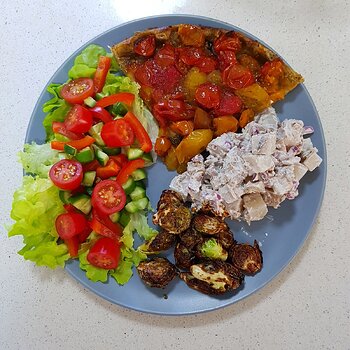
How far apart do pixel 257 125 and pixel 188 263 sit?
27.8 inches

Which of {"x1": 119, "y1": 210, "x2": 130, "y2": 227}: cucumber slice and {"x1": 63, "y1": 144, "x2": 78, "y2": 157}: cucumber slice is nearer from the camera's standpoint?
{"x1": 63, "y1": 144, "x2": 78, "y2": 157}: cucumber slice

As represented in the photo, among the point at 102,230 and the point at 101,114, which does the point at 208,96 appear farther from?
the point at 102,230

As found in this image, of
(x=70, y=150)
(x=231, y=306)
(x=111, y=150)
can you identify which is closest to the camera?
(x=70, y=150)

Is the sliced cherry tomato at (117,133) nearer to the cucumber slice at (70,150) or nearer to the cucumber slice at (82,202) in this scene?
the cucumber slice at (70,150)

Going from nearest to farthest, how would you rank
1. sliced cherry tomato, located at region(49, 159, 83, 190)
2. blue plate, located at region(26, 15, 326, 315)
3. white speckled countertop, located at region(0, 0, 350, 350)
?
sliced cherry tomato, located at region(49, 159, 83, 190), blue plate, located at region(26, 15, 326, 315), white speckled countertop, located at region(0, 0, 350, 350)

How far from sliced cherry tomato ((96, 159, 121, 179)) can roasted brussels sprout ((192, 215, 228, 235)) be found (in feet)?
1.43

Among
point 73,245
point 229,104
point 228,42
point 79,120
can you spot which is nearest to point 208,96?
point 229,104

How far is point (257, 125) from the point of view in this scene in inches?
95.0

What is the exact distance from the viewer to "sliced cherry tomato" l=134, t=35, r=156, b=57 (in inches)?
96.7

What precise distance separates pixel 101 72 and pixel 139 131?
328 millimetres

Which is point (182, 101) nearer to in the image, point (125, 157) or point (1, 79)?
point (125, 157)

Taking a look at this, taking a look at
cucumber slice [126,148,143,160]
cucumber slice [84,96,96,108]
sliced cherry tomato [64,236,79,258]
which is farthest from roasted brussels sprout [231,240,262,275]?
cucumber slice [84,96,96,108]

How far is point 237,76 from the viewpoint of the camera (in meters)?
2.39

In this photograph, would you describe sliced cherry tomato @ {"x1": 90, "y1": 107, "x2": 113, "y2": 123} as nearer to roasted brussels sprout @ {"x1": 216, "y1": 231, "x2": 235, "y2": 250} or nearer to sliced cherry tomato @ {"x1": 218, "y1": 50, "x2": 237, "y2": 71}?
sliced cherry tomato @ {"x1": 218, "y1": 50, "x2": 237, "y2": 71}
